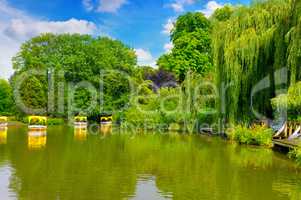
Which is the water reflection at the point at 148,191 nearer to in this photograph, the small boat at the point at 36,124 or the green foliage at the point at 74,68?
the small boat at the point at 36,124

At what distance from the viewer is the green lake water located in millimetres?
10516

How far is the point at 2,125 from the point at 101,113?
45.3 ft

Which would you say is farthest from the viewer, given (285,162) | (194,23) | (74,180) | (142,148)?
(194,23)

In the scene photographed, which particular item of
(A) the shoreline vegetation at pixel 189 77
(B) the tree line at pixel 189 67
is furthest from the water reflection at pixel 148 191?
(B) the tree line at pixel 189 67

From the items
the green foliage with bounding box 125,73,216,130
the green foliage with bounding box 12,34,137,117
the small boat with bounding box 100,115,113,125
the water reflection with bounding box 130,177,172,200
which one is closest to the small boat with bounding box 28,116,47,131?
the green foliage with bounding box 125,73,216,130

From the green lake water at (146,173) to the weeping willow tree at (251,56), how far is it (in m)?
3.48

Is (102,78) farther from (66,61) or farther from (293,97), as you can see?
(293,97)

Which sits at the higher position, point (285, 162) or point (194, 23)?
point (194, 23)

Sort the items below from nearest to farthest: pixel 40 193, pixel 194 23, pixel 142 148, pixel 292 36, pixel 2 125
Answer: pixel 40 193, pixel 292 36, pixel 142 148, pixel 2 125, pixel 194 23

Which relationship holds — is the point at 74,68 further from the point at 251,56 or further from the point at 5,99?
the point at 251,56

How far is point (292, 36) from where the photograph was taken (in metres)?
17.7

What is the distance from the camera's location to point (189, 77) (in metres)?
33.2

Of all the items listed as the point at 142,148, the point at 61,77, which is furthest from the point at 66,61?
the point at 142,148

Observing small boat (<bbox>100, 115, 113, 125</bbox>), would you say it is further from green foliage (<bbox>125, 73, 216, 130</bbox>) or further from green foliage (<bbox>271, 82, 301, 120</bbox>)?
green foliage (<bbox>271, 82, 301, 120</bbox>)
